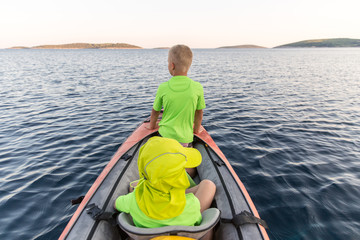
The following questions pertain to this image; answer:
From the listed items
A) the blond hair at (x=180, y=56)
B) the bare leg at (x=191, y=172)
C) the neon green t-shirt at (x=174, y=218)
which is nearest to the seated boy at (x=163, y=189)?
the neon green t-shirt at (x=174, y=218)

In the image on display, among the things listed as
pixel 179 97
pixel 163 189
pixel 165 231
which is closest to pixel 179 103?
pixel 179 97

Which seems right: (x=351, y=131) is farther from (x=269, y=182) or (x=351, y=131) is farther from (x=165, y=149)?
(x=165, y=149)

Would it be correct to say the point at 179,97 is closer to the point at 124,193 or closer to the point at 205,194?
the point at 205,194

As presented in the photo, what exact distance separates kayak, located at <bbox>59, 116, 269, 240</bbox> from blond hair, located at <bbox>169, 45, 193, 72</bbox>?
1.85 meters

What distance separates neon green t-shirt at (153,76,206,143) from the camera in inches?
112

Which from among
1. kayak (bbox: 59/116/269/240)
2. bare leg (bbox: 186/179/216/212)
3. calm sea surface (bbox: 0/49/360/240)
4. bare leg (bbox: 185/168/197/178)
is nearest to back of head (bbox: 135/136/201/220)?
kayak (bbox: 59/116/269/240)

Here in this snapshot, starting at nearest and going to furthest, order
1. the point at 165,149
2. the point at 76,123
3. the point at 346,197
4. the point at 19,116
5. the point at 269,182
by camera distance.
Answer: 1. the point at 165,149
2. the point at 346,197
3. the point at 269,182
4. the point at 76,123
5. the point at 19,116

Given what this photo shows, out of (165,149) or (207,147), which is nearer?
(165,149)

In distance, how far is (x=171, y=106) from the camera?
2.94m

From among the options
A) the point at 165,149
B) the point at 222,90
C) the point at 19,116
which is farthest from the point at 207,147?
the point at 222,90

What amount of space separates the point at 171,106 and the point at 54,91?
13.0 m

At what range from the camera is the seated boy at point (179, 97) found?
2.72m

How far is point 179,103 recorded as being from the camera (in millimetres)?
2893

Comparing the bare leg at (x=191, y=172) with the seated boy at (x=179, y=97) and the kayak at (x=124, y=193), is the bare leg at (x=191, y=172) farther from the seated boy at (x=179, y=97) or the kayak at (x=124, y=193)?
the seated boy at (x=179, y=97)
